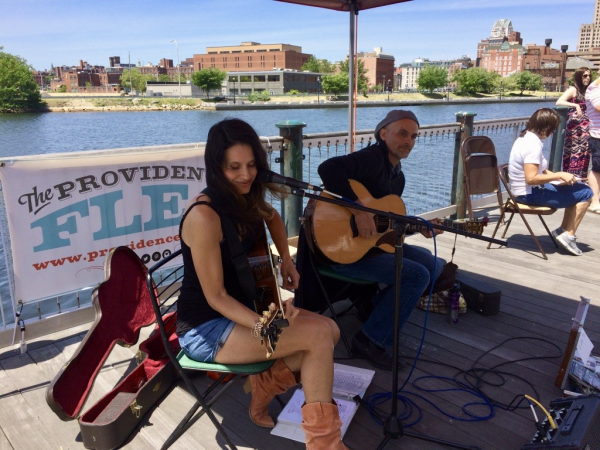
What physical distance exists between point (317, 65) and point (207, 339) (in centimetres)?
13070

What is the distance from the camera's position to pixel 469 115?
5.95 metres

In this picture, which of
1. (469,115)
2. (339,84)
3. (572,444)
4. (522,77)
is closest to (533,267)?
(469,115)

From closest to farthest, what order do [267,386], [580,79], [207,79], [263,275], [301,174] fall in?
[263,275]
[267,386]
[301,174]
[580,79]
[207,79]

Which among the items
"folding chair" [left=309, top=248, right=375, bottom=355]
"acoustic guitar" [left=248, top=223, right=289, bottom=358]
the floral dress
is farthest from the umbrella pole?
the floral dress

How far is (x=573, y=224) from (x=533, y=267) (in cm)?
81

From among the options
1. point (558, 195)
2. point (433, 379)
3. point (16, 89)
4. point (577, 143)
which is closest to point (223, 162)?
point (433, 379)

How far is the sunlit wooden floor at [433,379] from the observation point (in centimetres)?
225

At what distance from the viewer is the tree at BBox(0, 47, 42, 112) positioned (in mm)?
61938

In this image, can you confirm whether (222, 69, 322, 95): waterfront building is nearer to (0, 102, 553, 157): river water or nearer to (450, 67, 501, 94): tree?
(450, 67, 501, 94): tree

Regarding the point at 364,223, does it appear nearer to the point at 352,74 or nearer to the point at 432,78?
the point at 352,74

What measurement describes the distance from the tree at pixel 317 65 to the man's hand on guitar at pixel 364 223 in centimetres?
12665

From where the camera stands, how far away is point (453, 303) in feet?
11.2

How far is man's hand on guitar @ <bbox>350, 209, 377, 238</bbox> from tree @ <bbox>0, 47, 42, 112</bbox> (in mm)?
70895

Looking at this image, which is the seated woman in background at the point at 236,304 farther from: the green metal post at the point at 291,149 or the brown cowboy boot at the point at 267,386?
the green metal post at the point at 291,149
